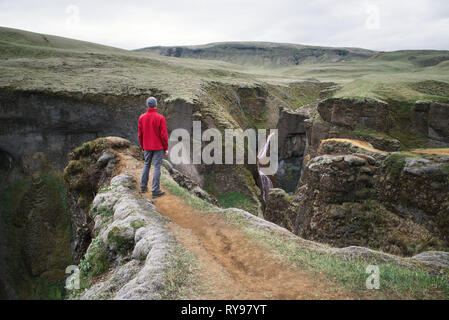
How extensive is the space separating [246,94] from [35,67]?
31.6 m

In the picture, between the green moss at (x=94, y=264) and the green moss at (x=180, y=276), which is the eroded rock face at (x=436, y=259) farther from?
the green moss at (x=94, y=264)

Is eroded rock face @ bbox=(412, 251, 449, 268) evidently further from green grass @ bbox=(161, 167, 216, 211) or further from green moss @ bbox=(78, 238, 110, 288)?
green moss @ bbox=(78, 238, 110, 288)

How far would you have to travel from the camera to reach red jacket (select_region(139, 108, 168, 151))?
8.80 m

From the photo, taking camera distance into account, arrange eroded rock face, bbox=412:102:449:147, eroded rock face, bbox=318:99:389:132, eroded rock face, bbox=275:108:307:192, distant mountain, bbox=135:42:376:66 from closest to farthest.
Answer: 1. eroded rock face, bbox=412:102:449:147
2. eroded rock face, bbox=318:99:389:132
3. eroded rock face, bbox=275:108:307:192
4. distant mountain, bbox=135:42:376:66

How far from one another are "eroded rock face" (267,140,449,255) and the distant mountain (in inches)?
6119

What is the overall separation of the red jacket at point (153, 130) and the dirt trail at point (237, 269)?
2547mm

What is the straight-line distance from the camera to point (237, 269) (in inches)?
211

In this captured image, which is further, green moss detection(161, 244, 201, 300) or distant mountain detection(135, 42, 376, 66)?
distant mountain detection(135, 42, 376, 66)

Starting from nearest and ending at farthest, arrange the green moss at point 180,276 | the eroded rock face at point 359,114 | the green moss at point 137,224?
the green moss at point 180,276, the green moss at point 137,224, the eroded rock face at point 359,114

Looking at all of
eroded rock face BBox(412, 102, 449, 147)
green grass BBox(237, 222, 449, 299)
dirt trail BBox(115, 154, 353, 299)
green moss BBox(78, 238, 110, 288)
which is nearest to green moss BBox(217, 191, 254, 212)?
dirt trail BBox(115, 154, 353, 299)

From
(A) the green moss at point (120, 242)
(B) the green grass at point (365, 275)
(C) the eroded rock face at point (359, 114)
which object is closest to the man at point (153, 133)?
(A) the green moss at point (120, 242)

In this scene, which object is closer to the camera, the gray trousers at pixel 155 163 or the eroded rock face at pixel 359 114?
the gray trousers at pixel 155 163

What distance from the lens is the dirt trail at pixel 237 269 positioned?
4316 millimetres

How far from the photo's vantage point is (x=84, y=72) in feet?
112
